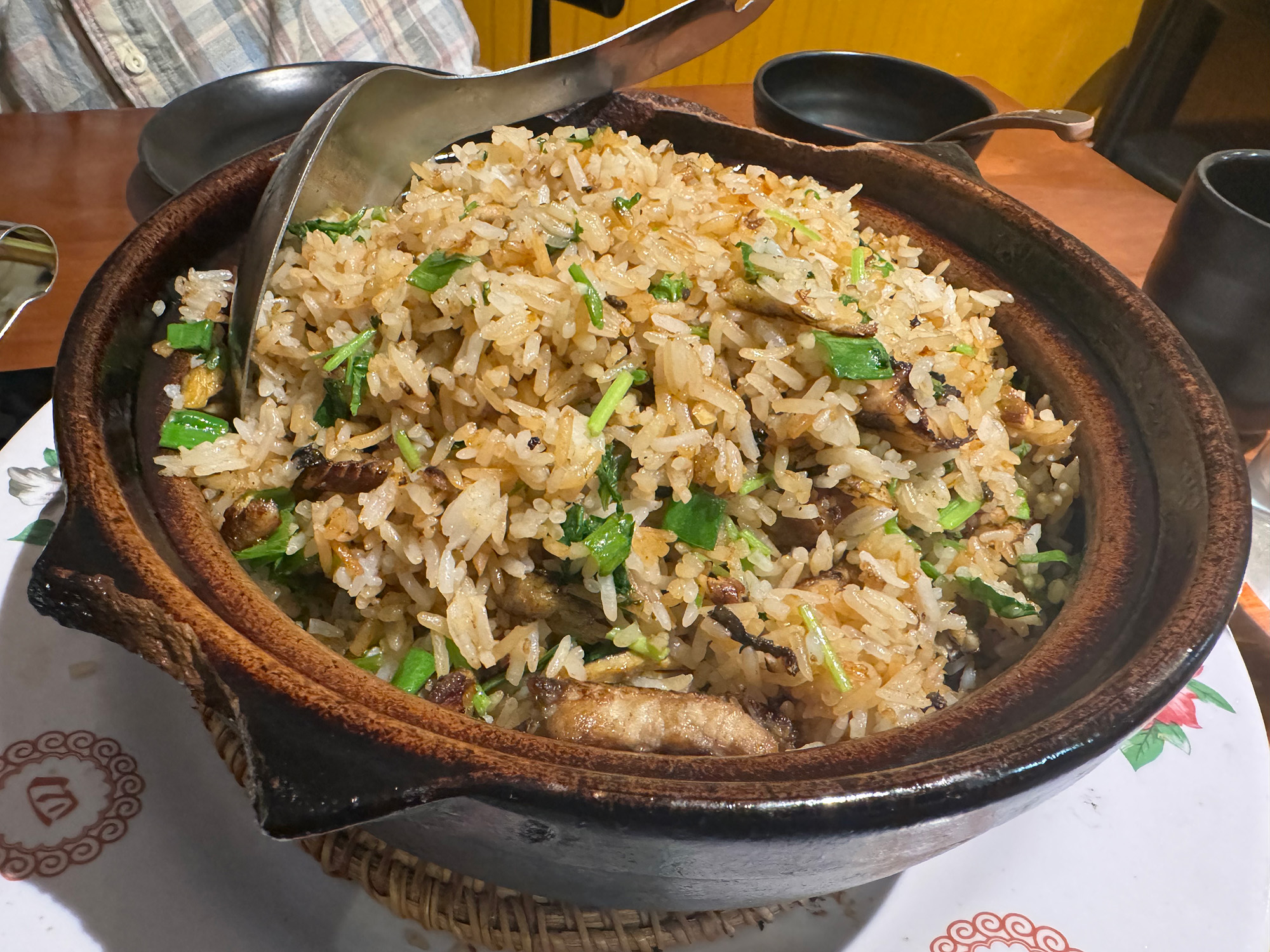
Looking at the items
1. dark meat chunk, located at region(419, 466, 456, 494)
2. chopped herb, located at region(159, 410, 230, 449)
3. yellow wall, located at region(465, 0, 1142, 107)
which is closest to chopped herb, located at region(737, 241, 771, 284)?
dark meat chunk, located at region(419, 466, 456, 494)

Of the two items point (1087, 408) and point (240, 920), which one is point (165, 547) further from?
point (1087, 408)

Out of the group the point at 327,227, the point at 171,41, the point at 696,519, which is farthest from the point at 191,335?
the point at 171,41

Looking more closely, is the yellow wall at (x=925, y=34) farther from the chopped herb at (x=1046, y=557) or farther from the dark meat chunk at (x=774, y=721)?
the dark meat chunk at (x=774, y=721)

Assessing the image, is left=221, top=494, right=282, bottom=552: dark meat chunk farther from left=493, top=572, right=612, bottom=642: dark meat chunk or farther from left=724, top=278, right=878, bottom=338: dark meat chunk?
left=724, top=278, right=878, bottom=338: dark meat chunk

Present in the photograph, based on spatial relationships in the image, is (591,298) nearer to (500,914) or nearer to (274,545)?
(274,545)

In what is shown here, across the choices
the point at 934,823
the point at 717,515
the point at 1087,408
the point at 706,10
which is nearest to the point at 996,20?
the point at 706,10

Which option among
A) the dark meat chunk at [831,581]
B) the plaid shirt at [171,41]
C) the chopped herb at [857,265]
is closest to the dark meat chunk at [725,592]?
the dark meat chunk at [831,581]
